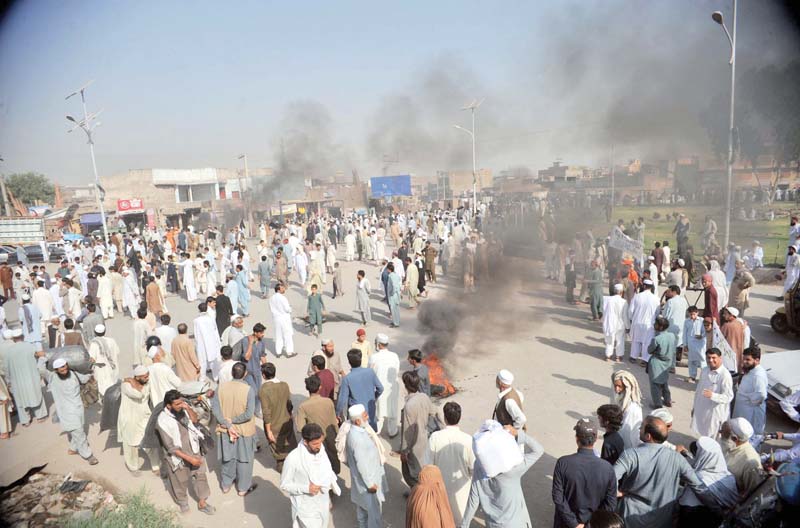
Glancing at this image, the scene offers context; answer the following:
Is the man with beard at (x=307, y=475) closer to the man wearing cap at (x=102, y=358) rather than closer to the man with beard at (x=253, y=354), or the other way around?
the man with beard at (x=253, y=354)

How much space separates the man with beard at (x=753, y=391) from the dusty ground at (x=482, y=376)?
85 cm

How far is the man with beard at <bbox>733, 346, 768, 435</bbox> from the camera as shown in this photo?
487cm

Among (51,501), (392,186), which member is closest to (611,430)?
(51,501)

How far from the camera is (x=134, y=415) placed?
5309 mm

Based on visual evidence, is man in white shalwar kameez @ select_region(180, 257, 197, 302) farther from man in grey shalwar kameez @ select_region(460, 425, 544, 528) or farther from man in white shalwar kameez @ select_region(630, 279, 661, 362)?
man in grey shalwar kameez @ select_region(460, 425, 544, 528)

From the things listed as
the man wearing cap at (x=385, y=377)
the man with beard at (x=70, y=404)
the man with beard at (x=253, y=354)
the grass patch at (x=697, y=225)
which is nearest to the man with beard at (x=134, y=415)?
the man with beard at (x=70, y=404)

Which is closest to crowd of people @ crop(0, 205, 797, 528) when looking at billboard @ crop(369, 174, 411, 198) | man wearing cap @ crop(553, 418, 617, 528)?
man wearing cap @ crop(553, 418, 617, 528)

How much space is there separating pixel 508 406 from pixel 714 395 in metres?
2.38

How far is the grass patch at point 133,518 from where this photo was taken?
4457 millimetres

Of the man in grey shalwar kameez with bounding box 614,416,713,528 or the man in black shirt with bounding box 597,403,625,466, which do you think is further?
the man in black shirt with bounding box 597,403,625,466

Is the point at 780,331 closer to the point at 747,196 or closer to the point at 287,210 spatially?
the point at 747,196

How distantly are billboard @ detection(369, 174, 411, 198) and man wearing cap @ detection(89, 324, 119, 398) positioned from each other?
36473 millimetres

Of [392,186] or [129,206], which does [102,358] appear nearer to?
[129,206]

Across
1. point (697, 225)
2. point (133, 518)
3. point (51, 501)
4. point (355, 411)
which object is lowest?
point (51, 501)
